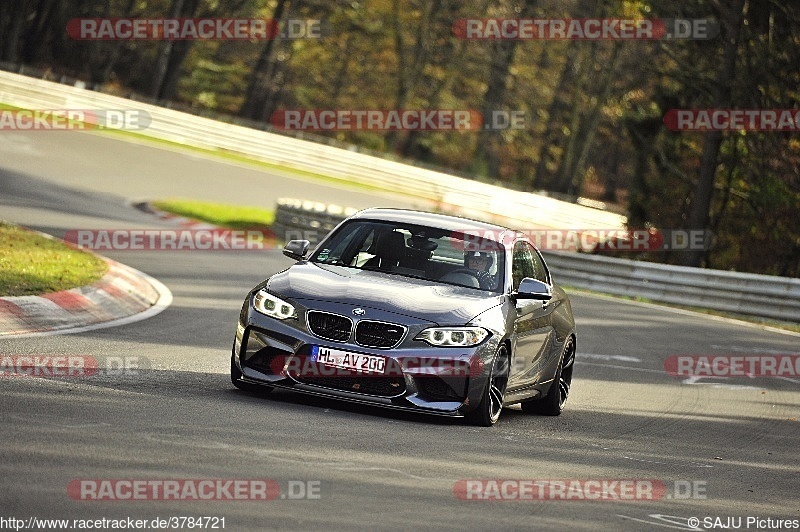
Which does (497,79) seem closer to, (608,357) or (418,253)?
(608,357)

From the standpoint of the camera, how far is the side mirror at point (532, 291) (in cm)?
1046

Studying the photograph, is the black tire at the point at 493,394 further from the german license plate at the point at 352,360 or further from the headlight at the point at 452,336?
the german license plate at the point at 352,360

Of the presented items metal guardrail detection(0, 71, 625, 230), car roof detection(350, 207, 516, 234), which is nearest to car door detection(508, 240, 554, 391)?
car roof detection(350, 207, 516, 234)

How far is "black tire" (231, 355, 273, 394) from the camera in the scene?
9.90 m

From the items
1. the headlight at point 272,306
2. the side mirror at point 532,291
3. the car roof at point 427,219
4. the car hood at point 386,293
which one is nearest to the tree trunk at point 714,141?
the car roof at point 427,219

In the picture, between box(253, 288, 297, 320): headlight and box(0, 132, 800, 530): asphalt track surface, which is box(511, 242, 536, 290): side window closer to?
box(0, 132, 800, 530): asphalt track surface

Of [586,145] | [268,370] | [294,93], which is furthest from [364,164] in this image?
[268,370]

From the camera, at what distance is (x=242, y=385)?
10.1m

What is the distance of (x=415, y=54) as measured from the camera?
66312 millimetres

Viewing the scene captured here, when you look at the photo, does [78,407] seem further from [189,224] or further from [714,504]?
[189,224]

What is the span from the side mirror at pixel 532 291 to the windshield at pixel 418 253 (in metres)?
0.15

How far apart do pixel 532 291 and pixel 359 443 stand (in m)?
2.50

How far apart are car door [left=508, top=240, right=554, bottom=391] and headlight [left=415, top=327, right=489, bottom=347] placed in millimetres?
727

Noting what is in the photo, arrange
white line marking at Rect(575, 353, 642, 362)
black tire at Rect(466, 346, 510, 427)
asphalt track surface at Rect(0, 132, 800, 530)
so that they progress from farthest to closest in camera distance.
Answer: white line marking at Rect(575, 353, 642, 362)
black tire at Rect(466, 346, 510, 427)
asphalt track surface at Rect(0, 132, 800, 530)
